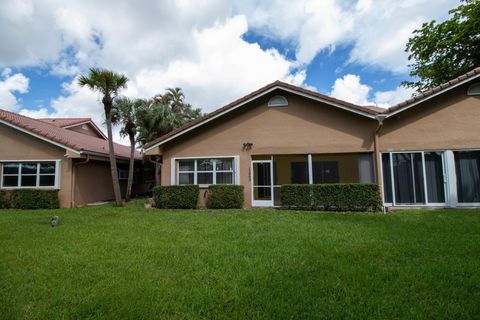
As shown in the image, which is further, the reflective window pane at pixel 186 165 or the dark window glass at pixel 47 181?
the dark window glass at pixel 47 181

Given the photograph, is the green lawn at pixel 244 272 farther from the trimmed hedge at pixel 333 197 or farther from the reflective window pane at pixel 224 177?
the reflective window pane at pixel 224 177

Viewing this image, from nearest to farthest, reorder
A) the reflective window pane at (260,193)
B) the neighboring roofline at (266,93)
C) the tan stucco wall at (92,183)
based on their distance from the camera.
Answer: the neighboring roofline at (266,93) < the reflective window pane at (260,193) < the tan stucco wall at (92,183)

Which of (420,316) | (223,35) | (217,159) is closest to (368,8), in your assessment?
(223,35)

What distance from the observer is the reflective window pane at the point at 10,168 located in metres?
14.8

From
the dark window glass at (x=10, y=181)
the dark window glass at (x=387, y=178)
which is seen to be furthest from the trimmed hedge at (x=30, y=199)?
the dark window glass at (x=387, y=178)

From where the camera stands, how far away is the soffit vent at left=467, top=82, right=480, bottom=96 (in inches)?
456

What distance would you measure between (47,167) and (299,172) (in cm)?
1324

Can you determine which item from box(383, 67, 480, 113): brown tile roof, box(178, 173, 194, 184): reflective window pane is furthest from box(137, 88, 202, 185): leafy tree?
box(383, 67, 480, 113): brown tile roof

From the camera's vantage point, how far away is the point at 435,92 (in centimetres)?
1133

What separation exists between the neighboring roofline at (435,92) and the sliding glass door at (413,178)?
6.23 ft

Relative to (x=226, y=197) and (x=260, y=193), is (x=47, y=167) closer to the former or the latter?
(x=226, y=197)

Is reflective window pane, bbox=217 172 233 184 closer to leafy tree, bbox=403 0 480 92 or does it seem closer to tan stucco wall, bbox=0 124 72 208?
tan stucco wall, bbox=0 124 72 208

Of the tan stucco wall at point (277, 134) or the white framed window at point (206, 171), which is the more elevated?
the tan stucco wall at point (277, 134)

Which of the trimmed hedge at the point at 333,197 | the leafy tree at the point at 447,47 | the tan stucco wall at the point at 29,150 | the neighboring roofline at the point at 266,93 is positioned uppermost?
the leafy tree at the point at 447,47
